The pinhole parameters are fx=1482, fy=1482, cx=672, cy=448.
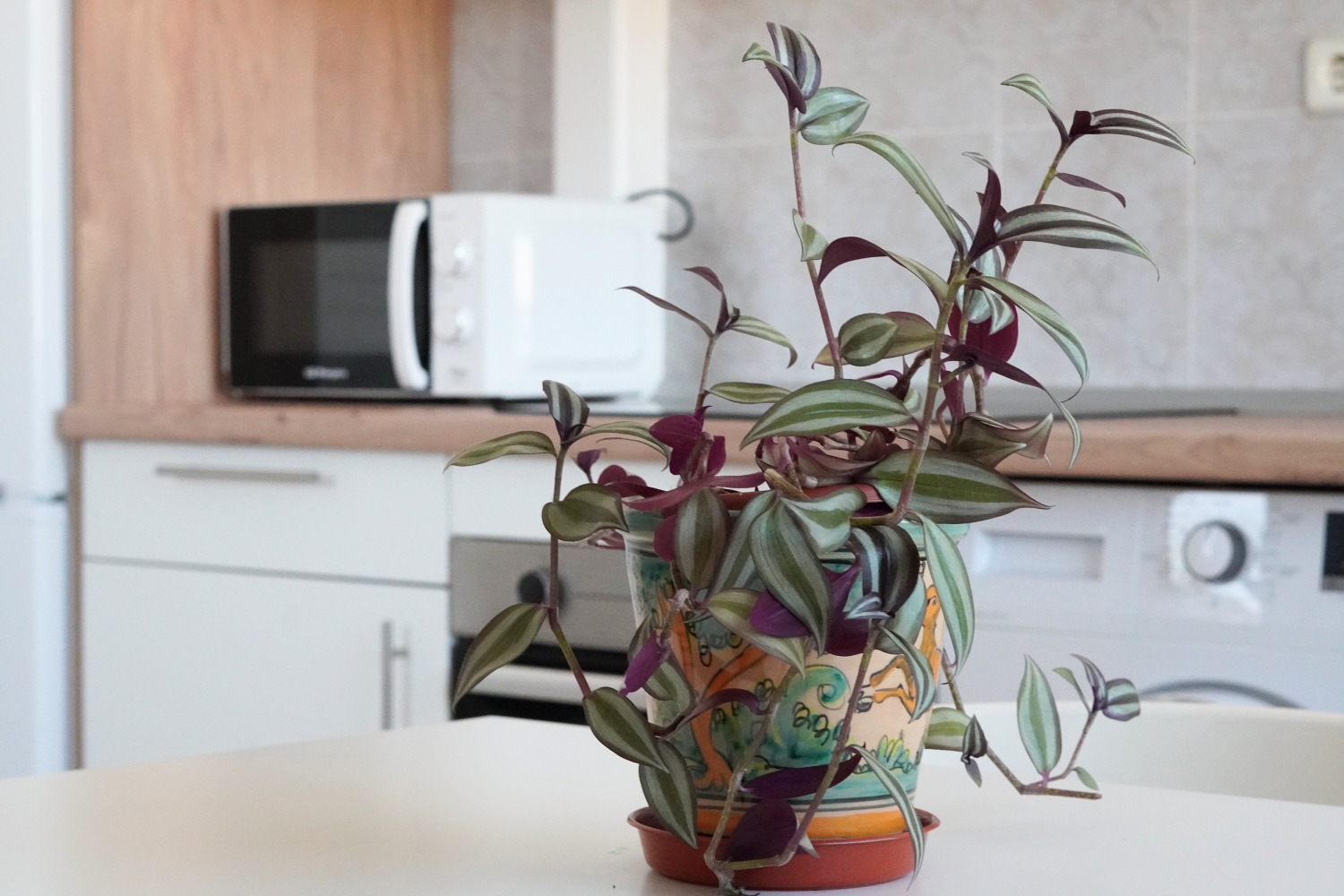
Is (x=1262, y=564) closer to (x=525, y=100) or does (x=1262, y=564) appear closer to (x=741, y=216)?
(x=741, y=216)

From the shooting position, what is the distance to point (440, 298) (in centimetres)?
182

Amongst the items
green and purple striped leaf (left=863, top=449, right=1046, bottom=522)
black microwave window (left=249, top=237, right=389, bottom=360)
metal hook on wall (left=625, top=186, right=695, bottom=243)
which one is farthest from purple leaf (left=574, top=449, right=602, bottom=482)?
metal hook on wall (left=625, top=186, right=695, bottom=243)

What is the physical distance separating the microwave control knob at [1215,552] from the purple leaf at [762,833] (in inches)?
38.9

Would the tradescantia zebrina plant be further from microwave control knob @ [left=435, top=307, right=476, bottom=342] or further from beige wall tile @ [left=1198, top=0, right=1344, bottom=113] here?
beige wall tile @ [left=1198, top=0, right=1344, bottom=113]

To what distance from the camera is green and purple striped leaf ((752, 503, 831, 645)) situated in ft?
1.16

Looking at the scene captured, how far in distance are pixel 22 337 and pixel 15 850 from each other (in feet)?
5.12

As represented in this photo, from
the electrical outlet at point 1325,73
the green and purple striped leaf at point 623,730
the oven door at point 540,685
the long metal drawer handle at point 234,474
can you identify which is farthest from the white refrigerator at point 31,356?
the green and purple striped leaf at point 623,730

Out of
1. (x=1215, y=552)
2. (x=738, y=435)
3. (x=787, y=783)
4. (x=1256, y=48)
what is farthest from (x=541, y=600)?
(x=787, y=783)

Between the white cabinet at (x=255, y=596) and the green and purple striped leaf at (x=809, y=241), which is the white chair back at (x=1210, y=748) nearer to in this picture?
the green and purple striped leaf at (x=809, y=241)

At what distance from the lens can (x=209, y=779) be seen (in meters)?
0.56

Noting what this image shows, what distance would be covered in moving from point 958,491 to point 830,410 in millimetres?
48

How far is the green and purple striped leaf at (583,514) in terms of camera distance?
413mm

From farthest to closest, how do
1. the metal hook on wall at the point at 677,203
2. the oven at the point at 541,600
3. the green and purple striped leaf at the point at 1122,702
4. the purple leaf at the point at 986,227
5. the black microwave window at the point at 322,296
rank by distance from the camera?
the metal hook on wall at the point at 677,203, the black microwave window at the point at 322,296, the oven at the point at 541,600, the green and purple striped leaf at the point at 1122,702, the purple leaf at the point at 986,227

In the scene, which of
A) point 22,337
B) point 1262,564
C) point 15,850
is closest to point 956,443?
point 15,850
